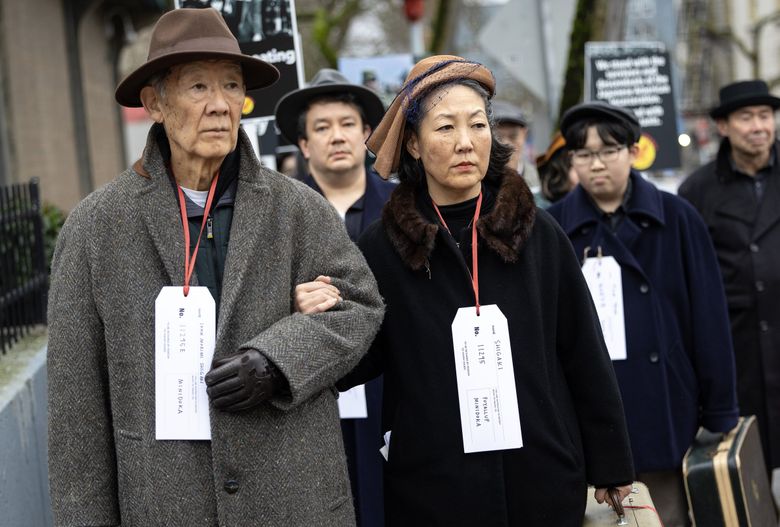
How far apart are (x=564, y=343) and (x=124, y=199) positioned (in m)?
1.39

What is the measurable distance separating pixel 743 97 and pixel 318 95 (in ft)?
8.60

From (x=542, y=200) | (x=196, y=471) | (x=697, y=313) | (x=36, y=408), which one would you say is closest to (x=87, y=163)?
(x=542, y=200)

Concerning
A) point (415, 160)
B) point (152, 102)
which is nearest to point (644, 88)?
point (415, 160)

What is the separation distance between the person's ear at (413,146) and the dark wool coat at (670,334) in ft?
5.37

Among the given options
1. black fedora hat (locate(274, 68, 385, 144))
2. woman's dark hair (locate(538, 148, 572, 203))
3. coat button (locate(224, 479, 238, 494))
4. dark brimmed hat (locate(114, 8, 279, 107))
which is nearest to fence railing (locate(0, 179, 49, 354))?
black fedora hat (locate(274, 68, 385, 144))

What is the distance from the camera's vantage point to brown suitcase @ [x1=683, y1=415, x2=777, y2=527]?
443 cm

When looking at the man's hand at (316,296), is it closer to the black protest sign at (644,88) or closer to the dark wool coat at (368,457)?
the dark wool coat at (368,457)

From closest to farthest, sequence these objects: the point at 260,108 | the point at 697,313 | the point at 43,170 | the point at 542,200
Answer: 1. the point at 697,313
2. the point at 260,108
3. the point at 542,200
4. the point at 43,170

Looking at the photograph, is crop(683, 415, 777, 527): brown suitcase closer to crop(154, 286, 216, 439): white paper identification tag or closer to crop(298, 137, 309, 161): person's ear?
crop(298, 137, 309, 161): person's ear

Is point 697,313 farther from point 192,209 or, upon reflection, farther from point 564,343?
point 192,209

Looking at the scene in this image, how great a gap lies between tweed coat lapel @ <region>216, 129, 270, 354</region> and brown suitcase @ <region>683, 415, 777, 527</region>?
94.7 inches

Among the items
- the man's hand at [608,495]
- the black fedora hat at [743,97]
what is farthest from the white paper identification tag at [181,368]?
the black fedora hat at [743,97]

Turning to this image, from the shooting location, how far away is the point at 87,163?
14398 mm

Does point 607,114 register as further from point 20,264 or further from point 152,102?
point 20,264
